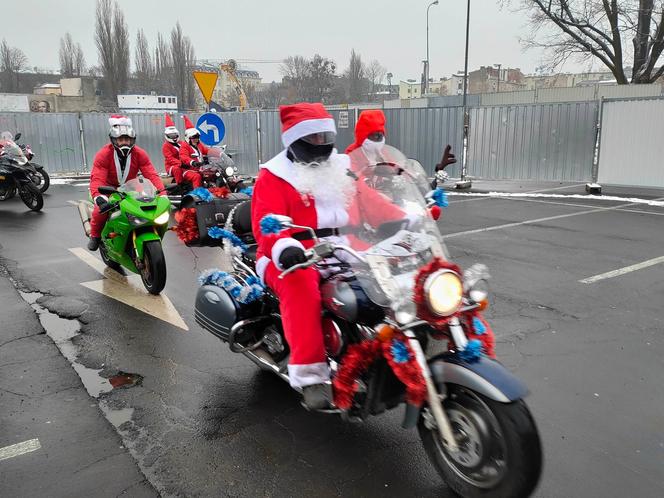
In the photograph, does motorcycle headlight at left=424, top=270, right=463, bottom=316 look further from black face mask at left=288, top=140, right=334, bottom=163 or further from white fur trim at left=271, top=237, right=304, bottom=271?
black face mask at left=288, top=140, right=334, bottom=163

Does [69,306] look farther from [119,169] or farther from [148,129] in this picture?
[148,129]

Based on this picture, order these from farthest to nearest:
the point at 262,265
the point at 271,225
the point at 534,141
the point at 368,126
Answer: the point at 534,141, the point at 368,126, the point at 262,265, the point at 271,225

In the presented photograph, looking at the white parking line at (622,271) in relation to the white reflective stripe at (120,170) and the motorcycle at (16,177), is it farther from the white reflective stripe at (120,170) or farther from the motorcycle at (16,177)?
the motorcycle at (16,177)

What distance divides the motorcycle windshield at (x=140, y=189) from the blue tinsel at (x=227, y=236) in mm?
2180

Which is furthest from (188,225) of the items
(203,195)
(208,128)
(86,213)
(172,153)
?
(172,153)

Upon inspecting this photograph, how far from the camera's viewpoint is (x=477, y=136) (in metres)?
15.6

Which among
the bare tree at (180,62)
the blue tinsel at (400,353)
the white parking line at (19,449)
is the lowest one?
the white parking line at (19,449)

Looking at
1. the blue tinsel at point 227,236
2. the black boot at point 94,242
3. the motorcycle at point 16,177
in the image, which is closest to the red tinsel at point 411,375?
the blue tinsel at point 227,236

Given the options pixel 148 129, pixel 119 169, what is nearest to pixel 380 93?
pixel 148 129

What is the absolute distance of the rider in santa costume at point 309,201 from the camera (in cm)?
299

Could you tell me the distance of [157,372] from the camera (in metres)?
A: 4.25

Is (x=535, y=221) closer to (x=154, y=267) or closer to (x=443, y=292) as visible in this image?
(x=154, y=267)

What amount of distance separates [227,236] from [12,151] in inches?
451

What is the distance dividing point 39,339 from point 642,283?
6266mm
